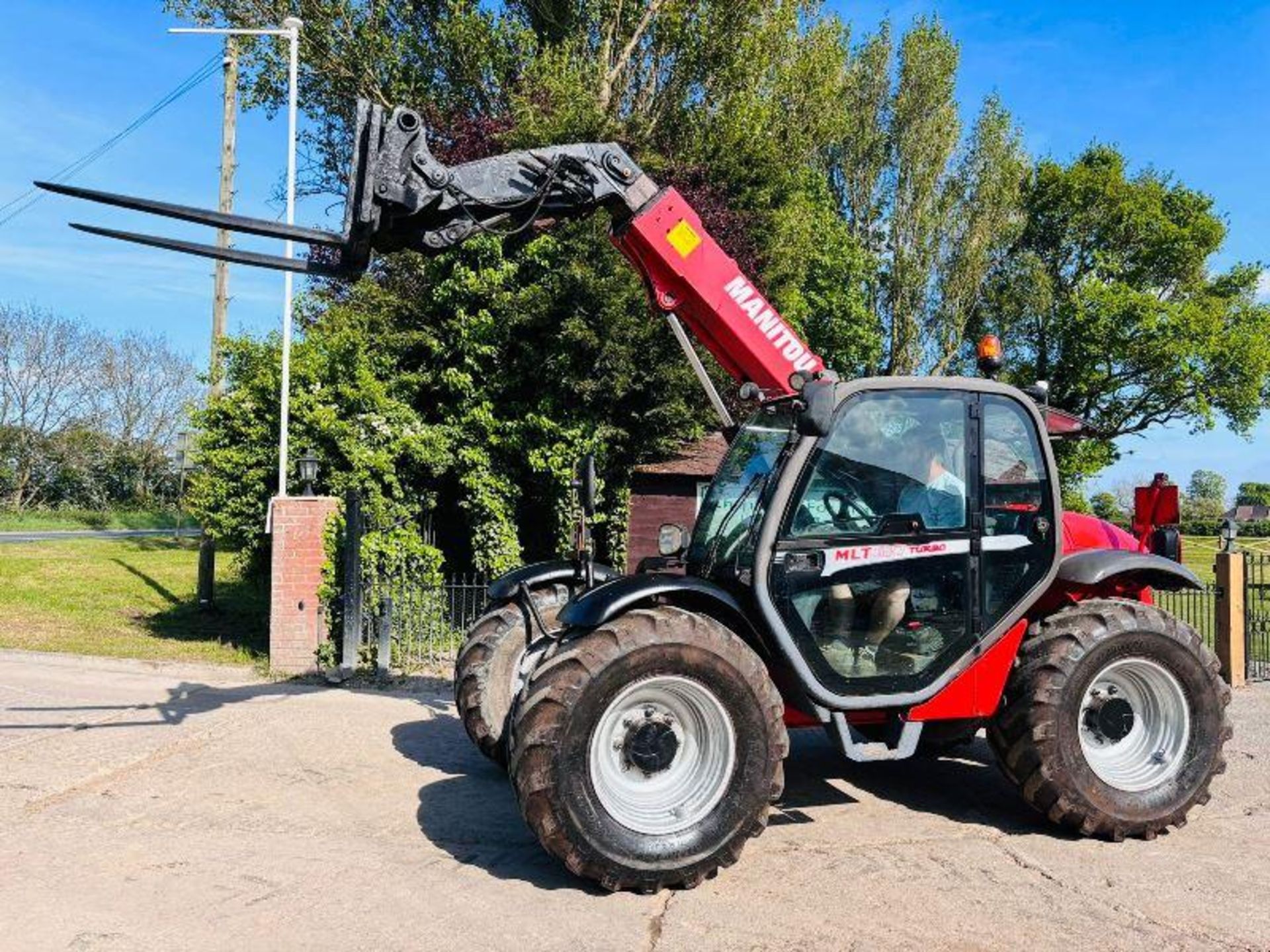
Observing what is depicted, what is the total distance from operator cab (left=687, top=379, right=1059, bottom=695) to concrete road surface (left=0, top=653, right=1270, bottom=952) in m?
0.94

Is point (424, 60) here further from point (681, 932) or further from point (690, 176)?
point (681, 932)

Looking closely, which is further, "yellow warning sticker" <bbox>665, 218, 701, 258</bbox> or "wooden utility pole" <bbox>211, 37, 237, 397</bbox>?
"wooden utility pole" <bbox>211, 37, 237, 397</bbox>

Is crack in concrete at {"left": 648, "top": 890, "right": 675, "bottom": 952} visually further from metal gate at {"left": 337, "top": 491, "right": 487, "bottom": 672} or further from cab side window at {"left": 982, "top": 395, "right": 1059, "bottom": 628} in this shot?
metal gate at {"left": 337, "top": 491, "right": 487, "bottom": 672}

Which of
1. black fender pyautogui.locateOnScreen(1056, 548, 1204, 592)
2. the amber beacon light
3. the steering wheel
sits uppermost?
the amber beacon light

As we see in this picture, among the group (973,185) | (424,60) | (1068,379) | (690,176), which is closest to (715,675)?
(690,176)

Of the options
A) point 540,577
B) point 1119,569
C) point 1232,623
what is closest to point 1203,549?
point 1232,623

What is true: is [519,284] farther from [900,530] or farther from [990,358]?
[900,530]

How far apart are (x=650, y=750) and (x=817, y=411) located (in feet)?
5.62

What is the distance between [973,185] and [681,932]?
3016 cm

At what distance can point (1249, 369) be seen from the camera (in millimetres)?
32156

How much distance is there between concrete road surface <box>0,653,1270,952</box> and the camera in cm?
388

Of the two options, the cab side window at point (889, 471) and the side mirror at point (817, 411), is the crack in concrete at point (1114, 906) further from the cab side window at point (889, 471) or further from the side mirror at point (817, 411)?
the side mirror at point (817, 411)

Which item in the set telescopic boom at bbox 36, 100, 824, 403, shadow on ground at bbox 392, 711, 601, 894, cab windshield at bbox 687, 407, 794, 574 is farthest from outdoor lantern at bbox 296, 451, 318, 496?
cab windshield at bbox 687, 407, 794, 574

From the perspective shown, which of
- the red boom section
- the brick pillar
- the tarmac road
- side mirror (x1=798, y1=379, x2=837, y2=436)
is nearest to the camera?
side mirror (x1=798, y1=379, x2=837, y2=436)
